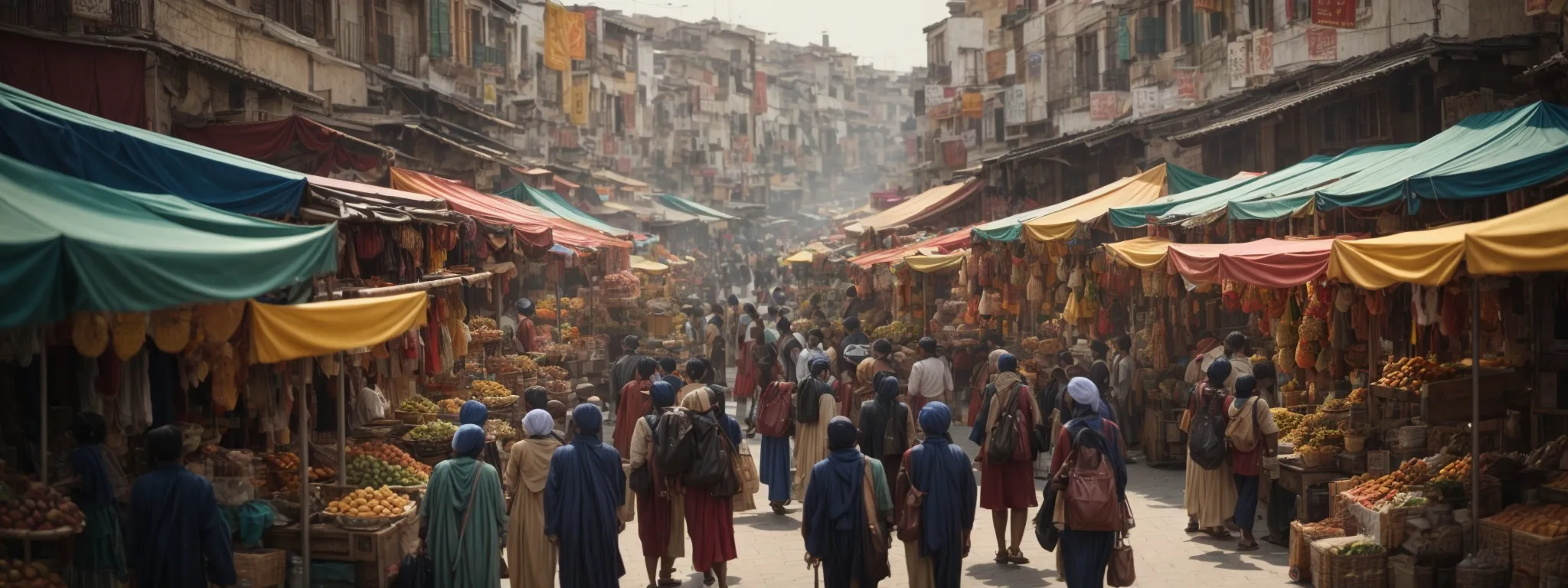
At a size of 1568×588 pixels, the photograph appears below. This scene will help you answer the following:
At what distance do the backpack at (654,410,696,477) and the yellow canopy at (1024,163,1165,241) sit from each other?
7.51 metres

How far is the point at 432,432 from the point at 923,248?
11.9 metres

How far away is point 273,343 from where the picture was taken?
694 centimetres

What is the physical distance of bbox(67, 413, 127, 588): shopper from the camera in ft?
23.4

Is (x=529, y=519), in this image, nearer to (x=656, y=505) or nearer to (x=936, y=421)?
(x=656, y=505)

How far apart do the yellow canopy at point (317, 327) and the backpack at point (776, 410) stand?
4.91 metres

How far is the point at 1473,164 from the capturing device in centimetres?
1045

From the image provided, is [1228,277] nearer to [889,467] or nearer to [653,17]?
[889,467]

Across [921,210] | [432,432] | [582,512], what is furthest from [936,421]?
[921,210]

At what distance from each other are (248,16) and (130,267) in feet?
42.4

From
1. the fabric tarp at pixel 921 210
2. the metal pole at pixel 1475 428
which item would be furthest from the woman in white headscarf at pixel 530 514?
the fabric tarp at pixel 921 210

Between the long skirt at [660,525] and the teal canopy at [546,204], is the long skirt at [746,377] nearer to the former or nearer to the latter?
the teal canopy at [546,204]

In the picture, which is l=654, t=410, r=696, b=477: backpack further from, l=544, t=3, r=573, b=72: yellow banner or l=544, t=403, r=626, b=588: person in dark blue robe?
l=544, t=3, r=573, b=72: yellow banner

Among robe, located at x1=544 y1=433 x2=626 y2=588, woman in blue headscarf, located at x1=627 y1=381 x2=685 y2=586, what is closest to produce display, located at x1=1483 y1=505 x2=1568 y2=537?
woman in blue headscarf, located at x1=627 y1=381 x2=685 y2=586

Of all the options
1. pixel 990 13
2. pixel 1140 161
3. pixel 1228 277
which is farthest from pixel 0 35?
pixel 990 13
